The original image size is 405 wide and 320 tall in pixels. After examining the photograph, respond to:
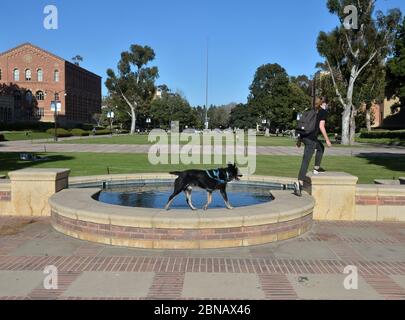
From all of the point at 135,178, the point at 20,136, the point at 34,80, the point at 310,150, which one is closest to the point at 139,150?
the point at 135,178

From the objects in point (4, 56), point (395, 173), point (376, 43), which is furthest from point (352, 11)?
point (4, 56)

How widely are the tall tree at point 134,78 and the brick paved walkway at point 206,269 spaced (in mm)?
72666

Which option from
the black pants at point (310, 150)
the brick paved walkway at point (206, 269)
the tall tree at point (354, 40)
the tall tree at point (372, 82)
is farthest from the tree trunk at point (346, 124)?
the brick paved walkway at point (206, 269)

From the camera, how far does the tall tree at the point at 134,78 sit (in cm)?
7819

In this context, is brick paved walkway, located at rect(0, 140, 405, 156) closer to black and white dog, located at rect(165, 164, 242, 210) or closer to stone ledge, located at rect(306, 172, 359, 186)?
stone ledge, located at rect(306, 172, 359, 186)

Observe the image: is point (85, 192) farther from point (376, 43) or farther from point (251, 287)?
point (376, 43)

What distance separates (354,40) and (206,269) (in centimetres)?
4332

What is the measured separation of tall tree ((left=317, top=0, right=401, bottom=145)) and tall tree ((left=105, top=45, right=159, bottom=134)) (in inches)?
1591

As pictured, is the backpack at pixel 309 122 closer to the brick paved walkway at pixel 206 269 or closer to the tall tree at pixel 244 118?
the brick paved walkway at pixel 206 269

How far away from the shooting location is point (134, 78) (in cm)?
7888

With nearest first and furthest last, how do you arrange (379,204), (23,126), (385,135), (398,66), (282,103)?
(379,204)
(398,66)
(385,135)
(23,126)
(282,103)

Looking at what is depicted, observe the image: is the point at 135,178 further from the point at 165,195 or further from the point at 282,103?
the point at 282,103

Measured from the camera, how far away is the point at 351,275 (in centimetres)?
549
